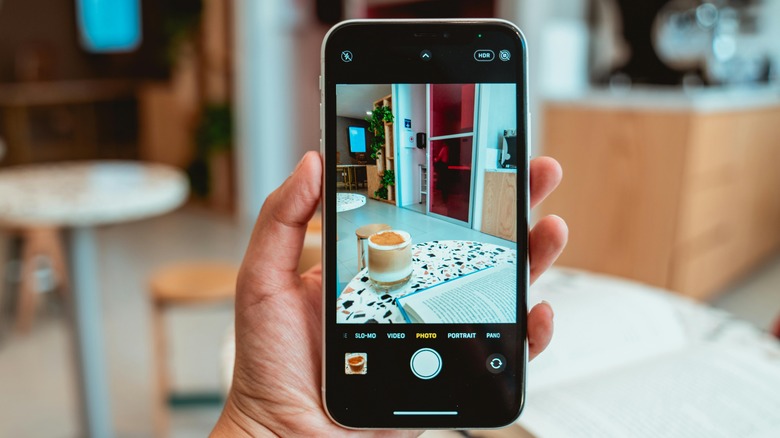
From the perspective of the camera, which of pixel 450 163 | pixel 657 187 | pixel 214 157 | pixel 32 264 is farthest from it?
pixel 214 157

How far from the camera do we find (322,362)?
0.54 m

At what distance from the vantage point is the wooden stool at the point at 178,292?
4.79ft

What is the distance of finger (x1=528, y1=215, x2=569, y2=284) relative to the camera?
51 centimetres

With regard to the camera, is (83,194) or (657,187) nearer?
(83,194)

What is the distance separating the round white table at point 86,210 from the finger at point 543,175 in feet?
3.49

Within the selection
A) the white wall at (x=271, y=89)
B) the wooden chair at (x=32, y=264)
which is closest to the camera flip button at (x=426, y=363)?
the wooden chair at (x=32, y=264)

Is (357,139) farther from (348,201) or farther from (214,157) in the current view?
(214,157)

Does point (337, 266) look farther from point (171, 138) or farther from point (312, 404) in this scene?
point (171, 138)

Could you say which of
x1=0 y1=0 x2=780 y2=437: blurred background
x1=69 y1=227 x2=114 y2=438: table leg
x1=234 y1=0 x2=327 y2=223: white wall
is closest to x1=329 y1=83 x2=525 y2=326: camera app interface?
x1=0 y1=0 x2=780 y2=437: blurred background

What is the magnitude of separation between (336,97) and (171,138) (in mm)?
3914

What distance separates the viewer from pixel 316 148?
132 centimetres

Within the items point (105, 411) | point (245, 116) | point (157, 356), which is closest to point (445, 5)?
point (245, 116)

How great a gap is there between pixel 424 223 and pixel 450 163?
0.17 ft

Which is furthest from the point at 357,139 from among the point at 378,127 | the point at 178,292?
the point at 178,292
